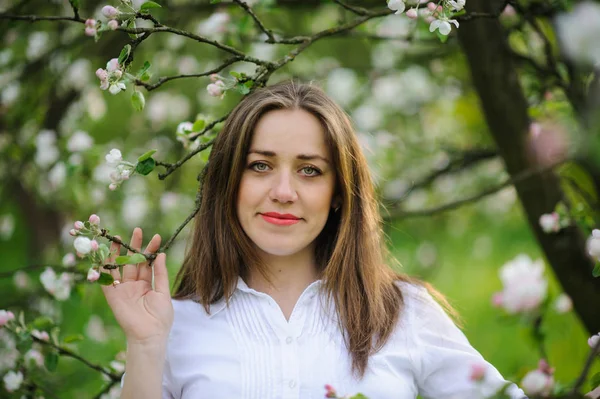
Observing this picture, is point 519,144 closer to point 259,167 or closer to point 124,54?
point 259,167

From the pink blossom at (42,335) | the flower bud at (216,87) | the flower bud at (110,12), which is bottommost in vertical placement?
the pink blossom at (42,335)

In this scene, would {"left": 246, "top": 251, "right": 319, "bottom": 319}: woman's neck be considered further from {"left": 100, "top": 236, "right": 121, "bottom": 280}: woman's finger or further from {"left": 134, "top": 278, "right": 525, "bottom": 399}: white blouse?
{"left": 100, "top": 236, "right": 121, "bottom": 280}: woman's finger

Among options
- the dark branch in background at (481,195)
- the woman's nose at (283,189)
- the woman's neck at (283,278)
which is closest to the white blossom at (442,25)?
the woman's nose at (283,189)

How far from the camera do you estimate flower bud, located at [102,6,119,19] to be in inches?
59.2

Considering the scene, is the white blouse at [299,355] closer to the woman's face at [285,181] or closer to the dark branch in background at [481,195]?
the woman's face at [285,181]

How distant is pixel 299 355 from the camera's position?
1.81 meters

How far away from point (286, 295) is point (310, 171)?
0.35m

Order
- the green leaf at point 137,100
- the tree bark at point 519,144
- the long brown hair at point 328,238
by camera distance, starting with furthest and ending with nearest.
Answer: the tree bark at point 519,144 < the long brown hair at point 328,238 < the green leaf at point 137,100

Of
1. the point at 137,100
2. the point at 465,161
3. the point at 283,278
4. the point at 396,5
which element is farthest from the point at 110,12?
the point at 465,161

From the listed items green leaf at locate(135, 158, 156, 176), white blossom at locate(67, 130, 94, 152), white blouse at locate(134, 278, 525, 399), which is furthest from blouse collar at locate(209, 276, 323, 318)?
white blossom at locate(67, 130, 94, 152)

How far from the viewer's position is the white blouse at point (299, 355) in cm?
179

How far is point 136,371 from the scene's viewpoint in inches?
67.2

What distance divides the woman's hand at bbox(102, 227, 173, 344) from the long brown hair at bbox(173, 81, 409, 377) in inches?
7.9

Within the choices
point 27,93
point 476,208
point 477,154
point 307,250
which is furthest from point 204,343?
point 476,208
